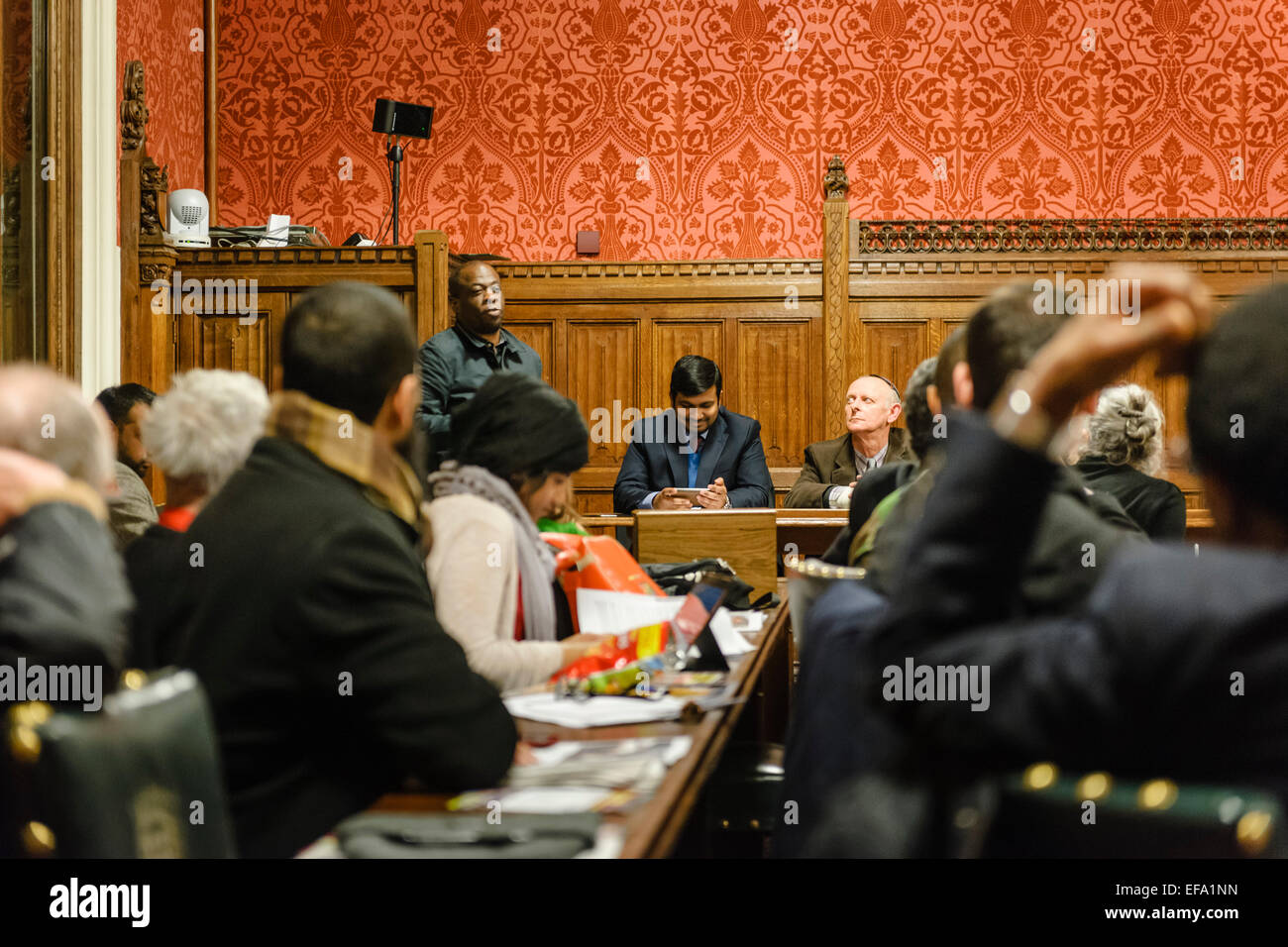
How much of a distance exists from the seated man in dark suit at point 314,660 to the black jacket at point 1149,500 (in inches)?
92.0

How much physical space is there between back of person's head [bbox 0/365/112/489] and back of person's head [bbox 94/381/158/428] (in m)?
2.66

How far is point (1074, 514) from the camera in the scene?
1248 millimetres

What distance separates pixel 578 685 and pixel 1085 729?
1.09m

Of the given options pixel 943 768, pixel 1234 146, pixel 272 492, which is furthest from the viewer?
pixel 1234 146

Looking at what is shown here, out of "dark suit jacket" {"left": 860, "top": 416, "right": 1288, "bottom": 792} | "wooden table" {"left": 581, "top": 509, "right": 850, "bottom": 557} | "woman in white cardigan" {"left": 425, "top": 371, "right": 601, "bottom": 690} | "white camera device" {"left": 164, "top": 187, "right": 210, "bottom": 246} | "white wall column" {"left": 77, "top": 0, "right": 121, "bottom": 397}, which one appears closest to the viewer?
"dark suit jacket" {"left": 860, "top": 416, "right": 1288, "bottom": 792}

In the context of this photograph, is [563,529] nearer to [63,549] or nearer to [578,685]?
[578,685]

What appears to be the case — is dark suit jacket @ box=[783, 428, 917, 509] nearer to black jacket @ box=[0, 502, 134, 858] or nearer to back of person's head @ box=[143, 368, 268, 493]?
back of person's head @ box=[143, 368, 268, 493]

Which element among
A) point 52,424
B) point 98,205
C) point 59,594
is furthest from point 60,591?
point 98,205

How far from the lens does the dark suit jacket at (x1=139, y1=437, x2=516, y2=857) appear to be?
134 cm

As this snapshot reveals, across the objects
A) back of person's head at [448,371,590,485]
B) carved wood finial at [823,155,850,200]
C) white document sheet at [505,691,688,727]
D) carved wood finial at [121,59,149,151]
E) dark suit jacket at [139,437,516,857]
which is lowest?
white document sheet at [505,691,688,727]

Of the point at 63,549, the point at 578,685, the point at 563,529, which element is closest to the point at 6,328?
the point at 563,529

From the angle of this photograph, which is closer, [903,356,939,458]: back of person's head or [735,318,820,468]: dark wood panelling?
[903,356,939,458]: back of person's head

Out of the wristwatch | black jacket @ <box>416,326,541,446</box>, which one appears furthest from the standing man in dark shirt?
the wristwatch

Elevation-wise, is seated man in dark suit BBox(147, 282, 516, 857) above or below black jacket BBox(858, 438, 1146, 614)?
below
